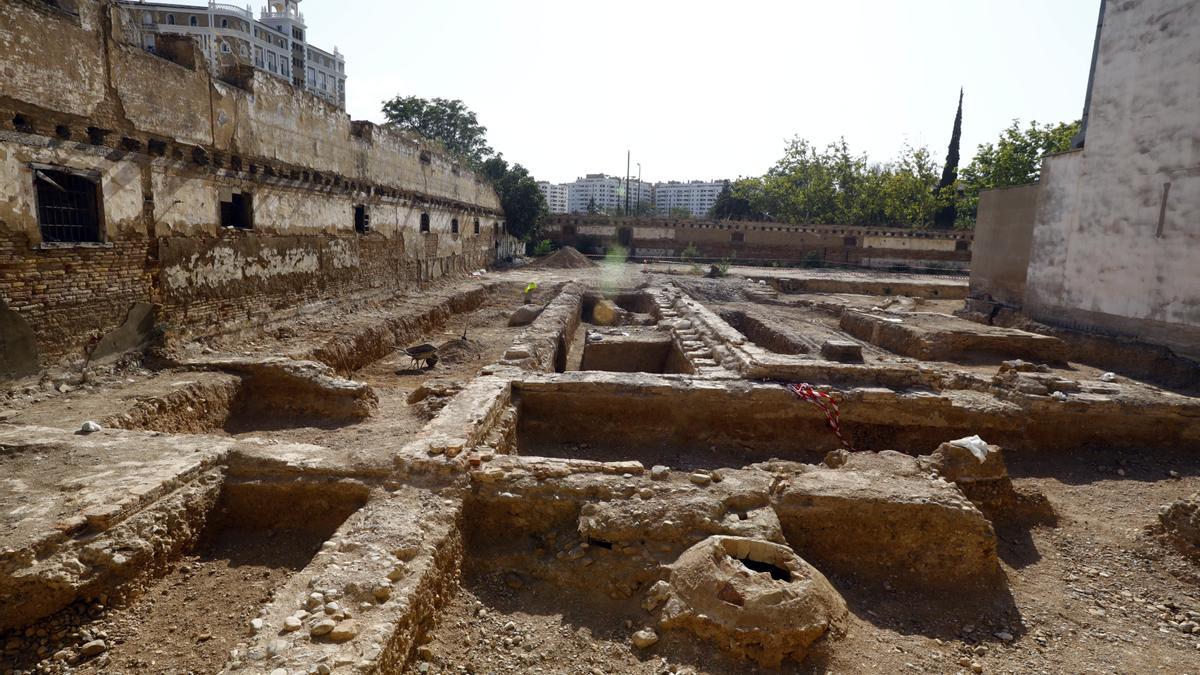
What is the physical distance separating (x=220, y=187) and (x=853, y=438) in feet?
30.3

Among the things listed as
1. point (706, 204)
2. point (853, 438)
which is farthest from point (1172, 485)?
point (706, 204)

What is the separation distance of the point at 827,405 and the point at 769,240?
89.2 ft

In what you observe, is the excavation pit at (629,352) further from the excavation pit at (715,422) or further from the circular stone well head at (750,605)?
the circular stone well head at (750,605)

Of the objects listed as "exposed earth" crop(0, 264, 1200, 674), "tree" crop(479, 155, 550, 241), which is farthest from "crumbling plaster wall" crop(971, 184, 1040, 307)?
Answer: "tree" crop(479, 155, 550, 241)

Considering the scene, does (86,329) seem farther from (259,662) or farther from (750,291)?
(750,291)

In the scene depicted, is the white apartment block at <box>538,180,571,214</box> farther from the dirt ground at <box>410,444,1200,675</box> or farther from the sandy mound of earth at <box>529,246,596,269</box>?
the dirt ground at <box>410,444,1200,675</box>

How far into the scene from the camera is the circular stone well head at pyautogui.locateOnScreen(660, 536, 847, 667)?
325 centimetres

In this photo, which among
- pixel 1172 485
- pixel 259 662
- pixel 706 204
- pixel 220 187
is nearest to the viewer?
pixel 259 662

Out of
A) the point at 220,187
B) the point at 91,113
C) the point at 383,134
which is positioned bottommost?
the point at 220,187

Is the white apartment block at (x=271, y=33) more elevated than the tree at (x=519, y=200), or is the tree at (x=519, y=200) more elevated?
the white apartment block at (x=271, y=33)

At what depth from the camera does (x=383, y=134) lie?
49.6 ft

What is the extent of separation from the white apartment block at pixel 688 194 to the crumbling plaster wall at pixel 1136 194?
12834cm

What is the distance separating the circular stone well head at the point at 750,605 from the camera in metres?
3.25

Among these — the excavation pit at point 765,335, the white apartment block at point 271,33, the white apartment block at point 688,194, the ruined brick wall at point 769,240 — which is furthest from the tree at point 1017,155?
the white apartment block at point 688,194
